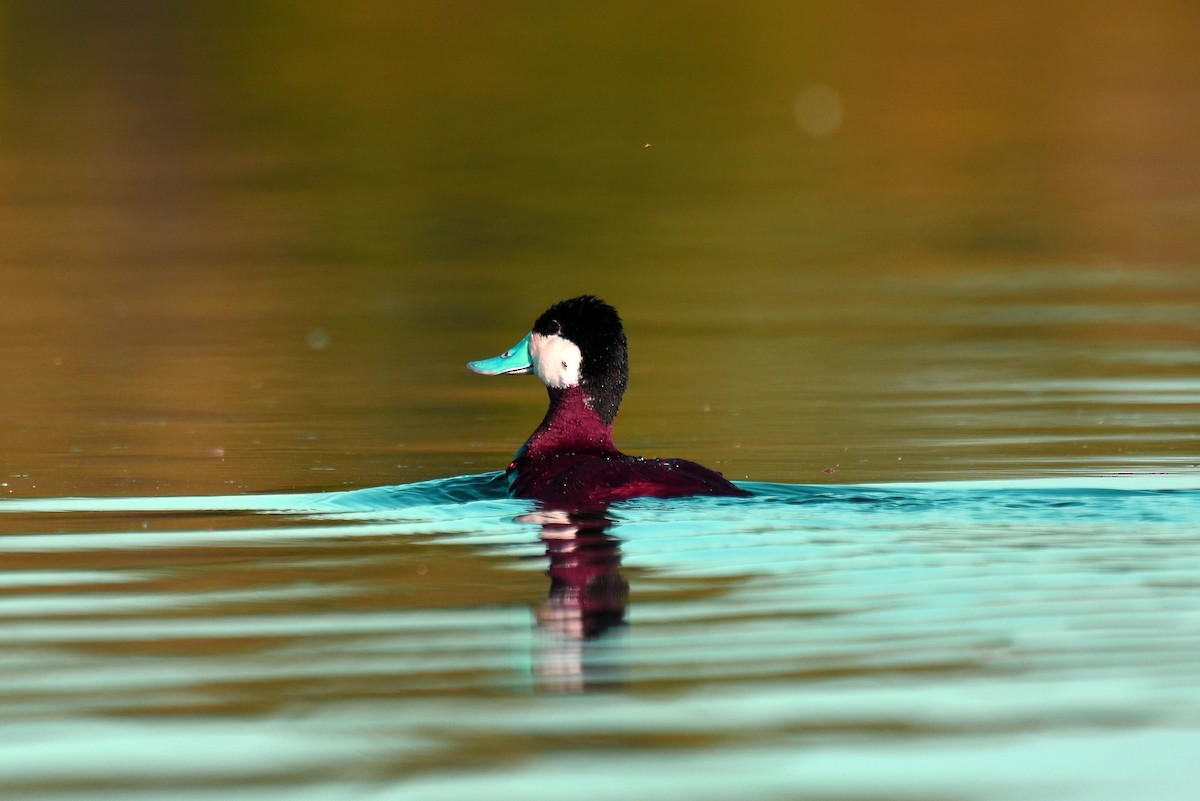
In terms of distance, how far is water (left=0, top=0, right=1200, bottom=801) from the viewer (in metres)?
4.95

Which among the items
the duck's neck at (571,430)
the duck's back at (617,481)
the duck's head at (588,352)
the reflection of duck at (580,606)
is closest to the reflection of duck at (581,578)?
the reflection of duck at (580,606)

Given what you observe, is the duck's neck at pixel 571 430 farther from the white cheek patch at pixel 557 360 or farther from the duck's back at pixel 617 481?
the duck's back at pixel 617 481

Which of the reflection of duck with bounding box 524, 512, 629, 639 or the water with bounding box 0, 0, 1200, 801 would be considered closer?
the water with bounding box 0, 0, 1200, 801

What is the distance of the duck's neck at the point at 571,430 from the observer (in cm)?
951

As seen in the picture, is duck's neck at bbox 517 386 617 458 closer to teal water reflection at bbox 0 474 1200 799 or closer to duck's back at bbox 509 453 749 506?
duck's back at bbox 509 453 749 506

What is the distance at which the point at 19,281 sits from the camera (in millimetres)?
17297

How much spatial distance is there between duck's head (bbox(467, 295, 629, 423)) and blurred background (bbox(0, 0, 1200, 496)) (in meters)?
0.74

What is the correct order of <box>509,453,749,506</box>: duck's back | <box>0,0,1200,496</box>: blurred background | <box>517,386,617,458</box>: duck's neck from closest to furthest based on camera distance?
<box>509,453,749,506</box>: duck's back → <box>517,386,617,458</box>: duck's neck → <box>0,0,1200,496</box>: blurred background

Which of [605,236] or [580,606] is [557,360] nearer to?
[580,606]

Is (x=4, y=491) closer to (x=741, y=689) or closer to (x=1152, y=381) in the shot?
(x=741, y=689)

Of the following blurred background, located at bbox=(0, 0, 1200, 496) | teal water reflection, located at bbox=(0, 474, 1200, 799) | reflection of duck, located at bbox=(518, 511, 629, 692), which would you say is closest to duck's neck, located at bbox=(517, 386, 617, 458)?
blurred background, located at bbox=(0, 0, 1200, 496)

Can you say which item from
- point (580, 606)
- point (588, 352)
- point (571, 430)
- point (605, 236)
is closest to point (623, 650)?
point (580, 606)

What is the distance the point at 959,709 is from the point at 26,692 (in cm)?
234

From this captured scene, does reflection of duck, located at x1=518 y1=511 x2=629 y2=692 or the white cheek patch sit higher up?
the white cheek patch
